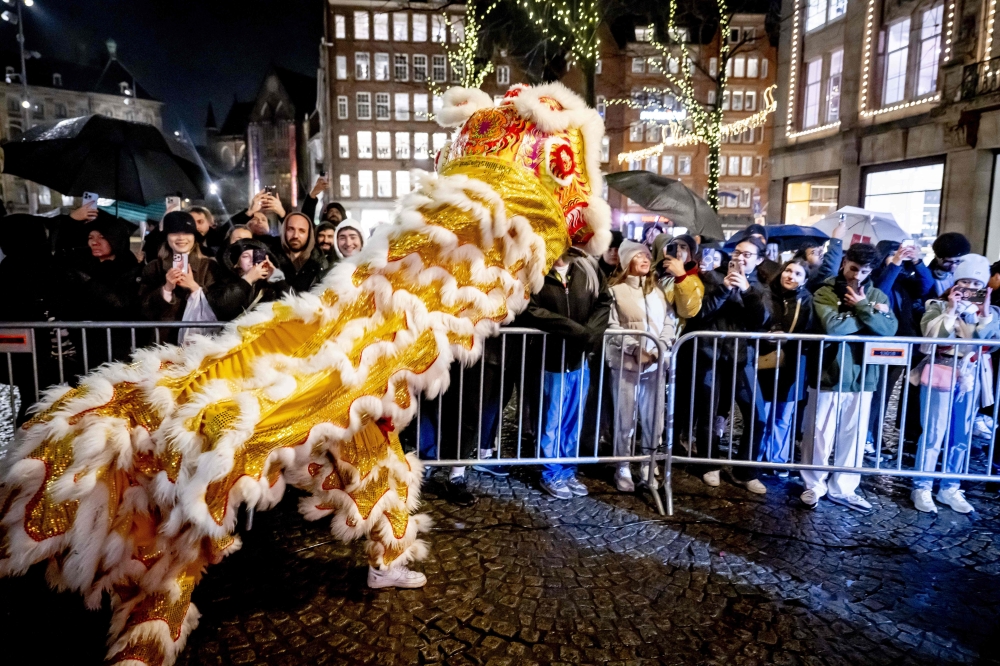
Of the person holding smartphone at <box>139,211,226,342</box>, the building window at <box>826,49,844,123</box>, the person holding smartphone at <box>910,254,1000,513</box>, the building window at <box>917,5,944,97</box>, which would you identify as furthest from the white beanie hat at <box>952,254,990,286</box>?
the building window at <box>826,49,844,123</box>

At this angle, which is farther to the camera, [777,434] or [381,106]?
[381,106]

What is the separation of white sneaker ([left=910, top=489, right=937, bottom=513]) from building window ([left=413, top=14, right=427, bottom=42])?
46.6 metres

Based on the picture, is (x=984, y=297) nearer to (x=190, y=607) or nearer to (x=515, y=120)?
(x=515, y=120)

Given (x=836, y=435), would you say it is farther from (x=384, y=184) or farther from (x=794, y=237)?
(x=384, y=184)

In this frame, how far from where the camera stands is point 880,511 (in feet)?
15.5

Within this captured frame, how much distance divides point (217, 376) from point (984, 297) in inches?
208

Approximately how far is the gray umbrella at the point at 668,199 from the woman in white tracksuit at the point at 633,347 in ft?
2.48

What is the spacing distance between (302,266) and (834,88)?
64.0 feet

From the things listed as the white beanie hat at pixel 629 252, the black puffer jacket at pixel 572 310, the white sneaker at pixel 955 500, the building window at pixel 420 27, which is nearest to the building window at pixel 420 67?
the building window at pixel 420 27

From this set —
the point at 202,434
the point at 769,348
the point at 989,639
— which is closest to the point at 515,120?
the point at 202,434

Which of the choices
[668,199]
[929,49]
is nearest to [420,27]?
[929,49]

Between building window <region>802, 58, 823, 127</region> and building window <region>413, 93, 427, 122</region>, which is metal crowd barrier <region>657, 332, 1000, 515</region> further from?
building window <region>413, 93, 427, 122</region>

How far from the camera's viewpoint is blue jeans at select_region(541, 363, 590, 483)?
4836mm

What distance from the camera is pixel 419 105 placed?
153 feet
